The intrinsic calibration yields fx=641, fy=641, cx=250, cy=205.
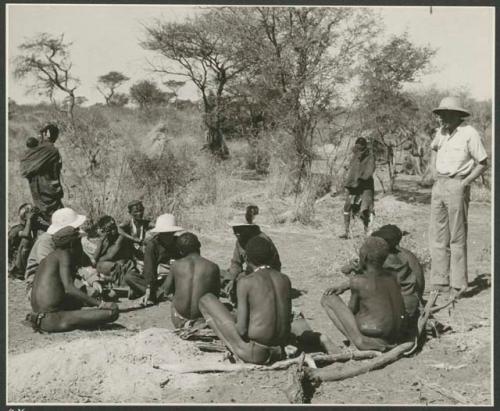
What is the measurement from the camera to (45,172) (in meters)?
7.01

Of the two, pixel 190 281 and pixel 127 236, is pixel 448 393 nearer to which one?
pixel 190 281

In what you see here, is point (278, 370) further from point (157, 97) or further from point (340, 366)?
point (157, 97)

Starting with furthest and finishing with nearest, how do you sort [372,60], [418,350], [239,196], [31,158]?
[372,60], [239,196], [31,158], [418,350]

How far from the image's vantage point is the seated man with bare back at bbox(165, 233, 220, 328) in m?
4.71

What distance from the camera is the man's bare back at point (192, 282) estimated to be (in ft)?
15.4

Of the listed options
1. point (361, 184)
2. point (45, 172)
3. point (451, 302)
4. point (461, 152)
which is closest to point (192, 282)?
point (451, 302)

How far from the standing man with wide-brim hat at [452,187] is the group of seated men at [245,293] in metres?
0.95

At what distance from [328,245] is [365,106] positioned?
16.4 feet

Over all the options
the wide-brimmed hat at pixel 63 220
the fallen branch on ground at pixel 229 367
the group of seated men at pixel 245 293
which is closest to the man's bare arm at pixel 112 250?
the group of seated men at pixel 245 293

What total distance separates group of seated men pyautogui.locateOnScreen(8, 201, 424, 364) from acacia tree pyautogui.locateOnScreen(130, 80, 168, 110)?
15.8m

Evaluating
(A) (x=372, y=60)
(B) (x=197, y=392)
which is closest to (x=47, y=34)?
(A) (x=372, y=60)

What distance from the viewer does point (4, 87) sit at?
4.80 m

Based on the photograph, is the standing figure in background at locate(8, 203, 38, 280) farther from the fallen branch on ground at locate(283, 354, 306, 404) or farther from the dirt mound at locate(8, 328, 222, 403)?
the fallen branch on ground at locate(283, 354, 306, 404)

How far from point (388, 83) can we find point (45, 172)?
25.1 feet
